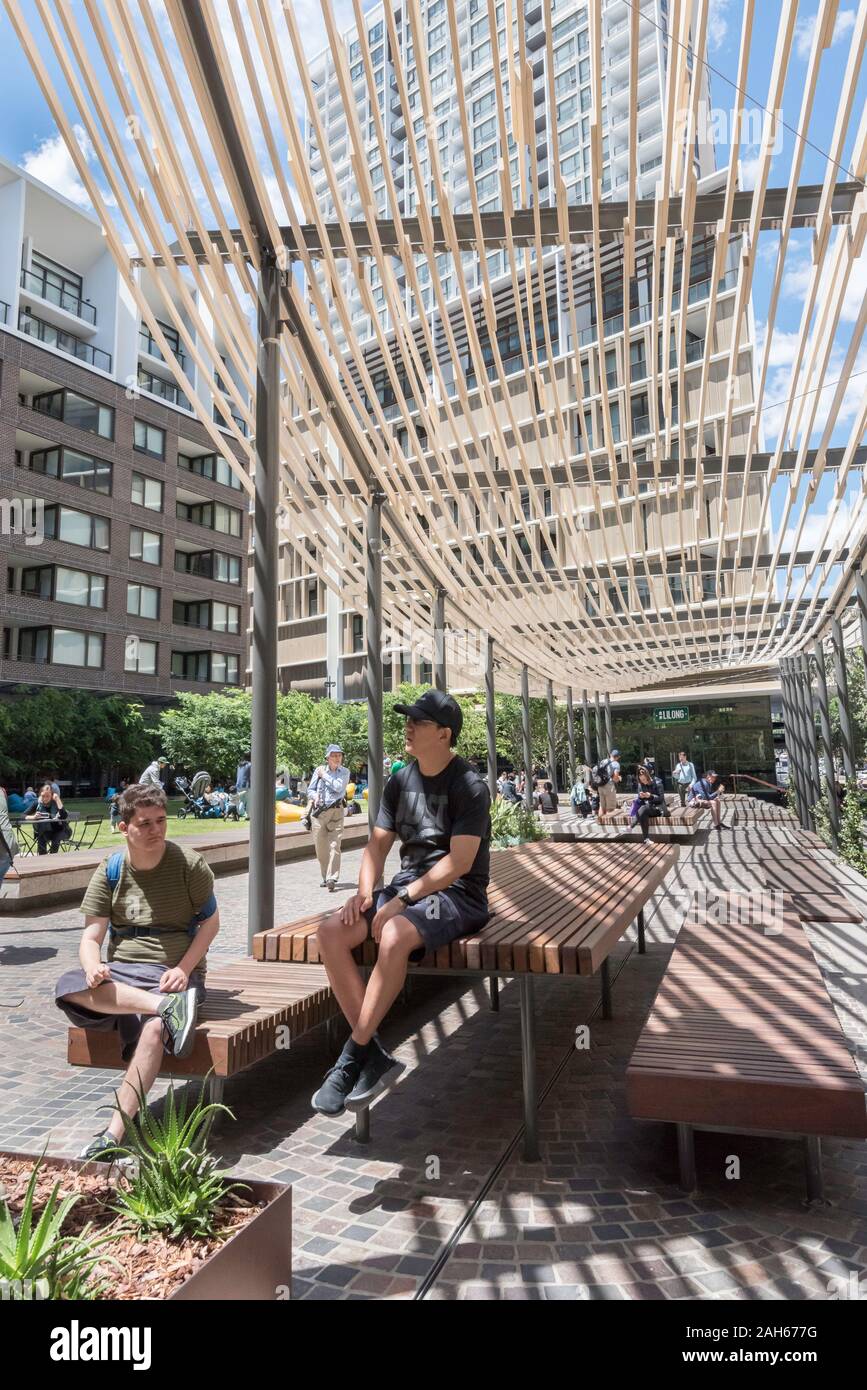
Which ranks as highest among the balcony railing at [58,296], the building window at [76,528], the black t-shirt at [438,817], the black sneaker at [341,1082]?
the balcony railing at [58,296]

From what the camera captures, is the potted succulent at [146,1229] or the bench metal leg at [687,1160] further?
the bench metal leg at [687,1160]

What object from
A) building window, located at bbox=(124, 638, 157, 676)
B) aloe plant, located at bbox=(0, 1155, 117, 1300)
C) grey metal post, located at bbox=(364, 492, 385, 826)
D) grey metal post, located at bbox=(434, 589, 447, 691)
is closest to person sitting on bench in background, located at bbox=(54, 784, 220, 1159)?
aloe plant, located at bbox=(0, 1155, 117, 1300)

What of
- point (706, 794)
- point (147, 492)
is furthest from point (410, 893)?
point (147, 492)

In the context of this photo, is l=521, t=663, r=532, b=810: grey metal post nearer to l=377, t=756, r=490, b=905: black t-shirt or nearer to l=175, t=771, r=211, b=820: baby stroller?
l=175, t=771, r=211, b=820: baby stroller

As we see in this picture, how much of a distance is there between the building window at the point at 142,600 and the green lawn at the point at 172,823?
28.6 ft

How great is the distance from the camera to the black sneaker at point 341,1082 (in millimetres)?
3145

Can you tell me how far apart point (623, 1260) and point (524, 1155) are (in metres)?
0.80

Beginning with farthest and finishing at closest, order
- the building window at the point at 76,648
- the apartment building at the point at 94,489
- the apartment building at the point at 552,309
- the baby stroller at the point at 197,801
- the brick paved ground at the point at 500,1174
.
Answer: the building window at the point at 76,648 < the apartment building at the point at 94,489 < the baby stroller at the point at 197,801 < the apartment building at the point at 552,309 < the brick paved ground at the point at 500,1174

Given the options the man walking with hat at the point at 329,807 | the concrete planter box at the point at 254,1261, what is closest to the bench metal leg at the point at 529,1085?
the concrete planter box at the point at 254,1261

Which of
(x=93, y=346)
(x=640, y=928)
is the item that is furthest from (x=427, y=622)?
(x=93, y=346)

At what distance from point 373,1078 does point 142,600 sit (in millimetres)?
39622

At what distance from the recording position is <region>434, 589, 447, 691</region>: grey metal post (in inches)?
481

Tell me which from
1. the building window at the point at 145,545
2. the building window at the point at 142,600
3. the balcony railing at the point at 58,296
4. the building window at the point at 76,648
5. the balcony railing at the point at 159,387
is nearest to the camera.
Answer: the building window at the point at 76,648

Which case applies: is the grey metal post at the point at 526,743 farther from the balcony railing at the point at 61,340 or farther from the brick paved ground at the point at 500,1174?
the balcony railing at the point at 61,340
